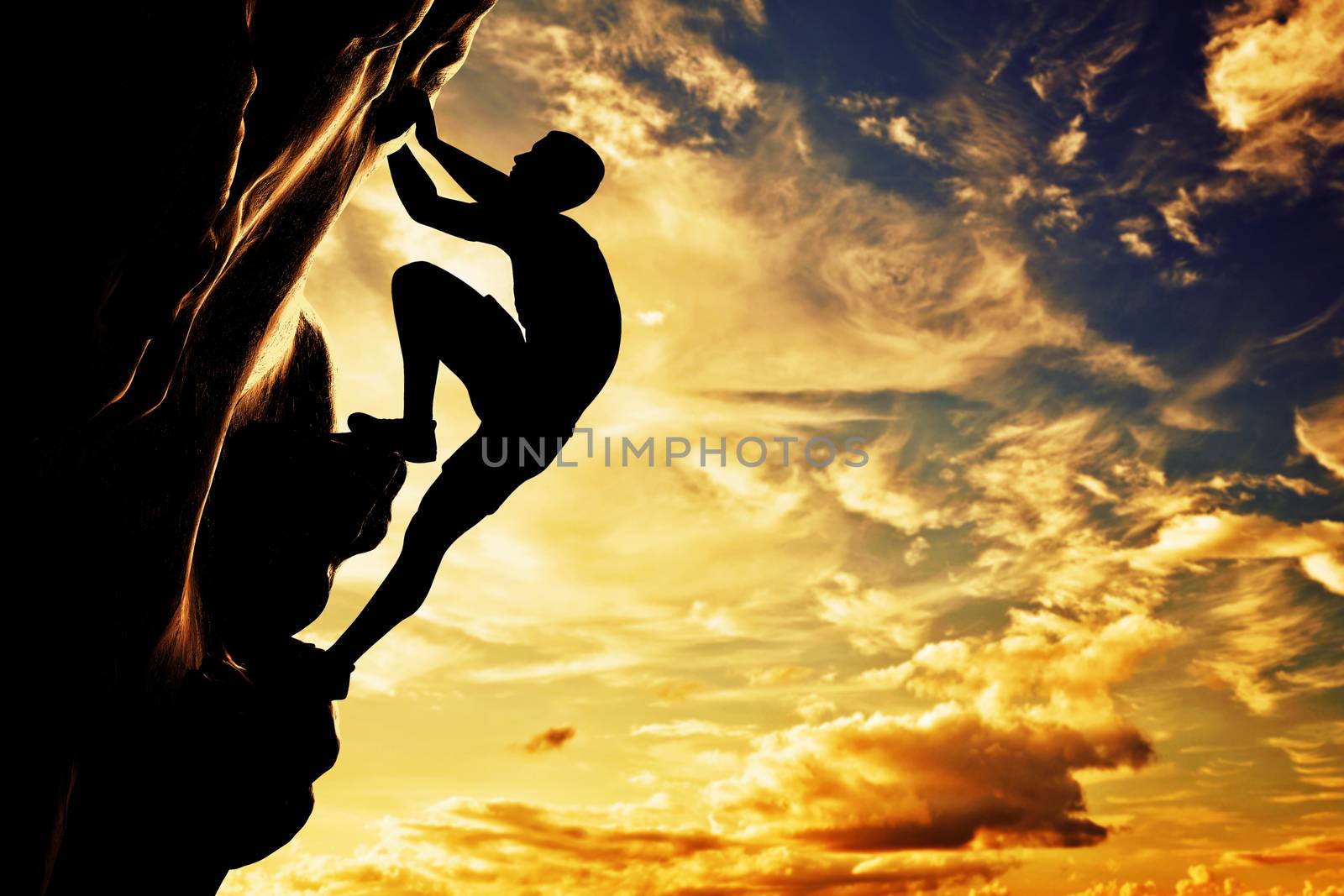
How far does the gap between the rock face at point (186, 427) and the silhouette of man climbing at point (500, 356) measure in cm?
85

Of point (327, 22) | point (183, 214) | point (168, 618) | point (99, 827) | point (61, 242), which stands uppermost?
point (327, 22)

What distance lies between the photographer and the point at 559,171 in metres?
5.60

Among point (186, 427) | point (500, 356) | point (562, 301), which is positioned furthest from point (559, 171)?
point (186, 427)

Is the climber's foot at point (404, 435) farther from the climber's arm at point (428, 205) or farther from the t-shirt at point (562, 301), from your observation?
the climber's arm at point (428, 205)

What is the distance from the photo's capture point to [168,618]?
518 cm

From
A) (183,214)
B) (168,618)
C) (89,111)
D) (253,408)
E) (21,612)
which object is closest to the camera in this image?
(89,111)

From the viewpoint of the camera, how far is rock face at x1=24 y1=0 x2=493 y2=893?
122 inches

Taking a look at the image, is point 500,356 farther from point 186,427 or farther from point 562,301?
point 186,427

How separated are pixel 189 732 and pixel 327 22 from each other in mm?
4316

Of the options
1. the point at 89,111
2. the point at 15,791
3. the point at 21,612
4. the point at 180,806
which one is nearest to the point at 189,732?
the point at 180,806

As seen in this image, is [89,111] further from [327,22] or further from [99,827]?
[99,827]

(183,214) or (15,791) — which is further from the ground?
(183,214)

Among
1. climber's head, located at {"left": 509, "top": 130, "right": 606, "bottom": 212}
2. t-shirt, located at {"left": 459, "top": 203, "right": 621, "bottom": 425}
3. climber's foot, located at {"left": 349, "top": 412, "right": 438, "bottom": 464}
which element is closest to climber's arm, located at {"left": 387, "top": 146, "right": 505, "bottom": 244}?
t-shirt, located at {"left": 459, "top": 203, "right": 621, "bottom": 425}

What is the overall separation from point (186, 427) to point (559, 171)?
2642mm
